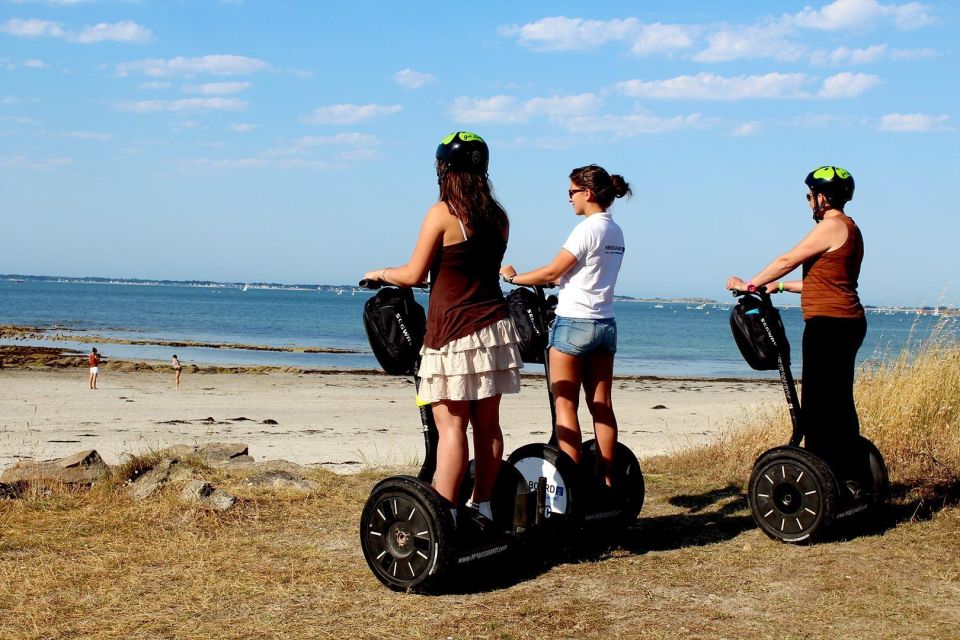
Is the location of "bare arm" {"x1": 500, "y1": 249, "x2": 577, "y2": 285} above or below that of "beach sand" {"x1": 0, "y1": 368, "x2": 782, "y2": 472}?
above

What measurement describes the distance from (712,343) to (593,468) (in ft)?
203

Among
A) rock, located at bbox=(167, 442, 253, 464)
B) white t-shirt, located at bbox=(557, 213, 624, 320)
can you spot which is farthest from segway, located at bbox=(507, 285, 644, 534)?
rock, located at bbox=(167, 442, 253, 464)

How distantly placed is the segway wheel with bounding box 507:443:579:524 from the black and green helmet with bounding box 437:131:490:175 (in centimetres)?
151

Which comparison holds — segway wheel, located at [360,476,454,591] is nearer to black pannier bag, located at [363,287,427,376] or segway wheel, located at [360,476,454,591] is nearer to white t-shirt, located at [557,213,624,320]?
black pannier bag, located at [363,287,427,376]

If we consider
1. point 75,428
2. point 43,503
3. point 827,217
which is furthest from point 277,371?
point 827,217

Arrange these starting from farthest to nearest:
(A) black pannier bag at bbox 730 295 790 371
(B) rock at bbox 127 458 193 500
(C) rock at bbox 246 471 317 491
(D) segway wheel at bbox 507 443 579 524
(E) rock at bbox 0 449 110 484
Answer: (E) rock at bbox 0 449 110 484, (C) rock at bbox 246 471 317 491, (B) rock at bbox 127 458 193 500, (A) black pannier bag at bbox 730 295 790 371, (D) segway wheel at bbox 507 443 579 524

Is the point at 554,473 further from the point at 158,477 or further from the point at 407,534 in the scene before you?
the point at 158,477

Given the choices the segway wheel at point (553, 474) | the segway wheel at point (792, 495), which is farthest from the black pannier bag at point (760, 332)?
the segway wheel at point (553, 474)

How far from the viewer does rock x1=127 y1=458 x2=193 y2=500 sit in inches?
259

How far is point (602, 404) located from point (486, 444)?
100 cm

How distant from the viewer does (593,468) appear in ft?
18.3

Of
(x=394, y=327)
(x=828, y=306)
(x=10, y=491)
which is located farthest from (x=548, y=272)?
(x=10, y=491)

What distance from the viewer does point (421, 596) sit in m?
4.53

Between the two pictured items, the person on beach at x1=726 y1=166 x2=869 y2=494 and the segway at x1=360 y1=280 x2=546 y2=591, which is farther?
the person on beach at x1=726 y1=166 x2=869 y2=494
